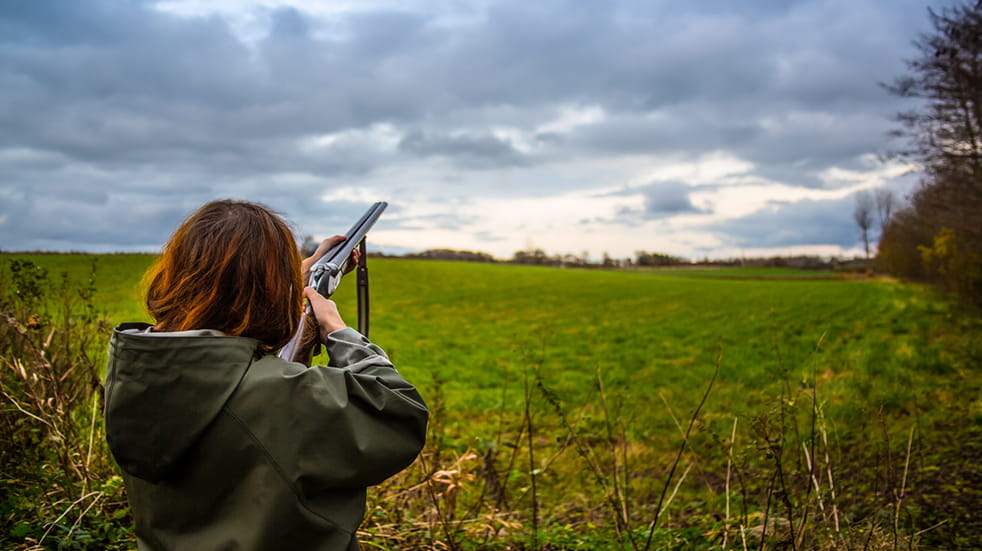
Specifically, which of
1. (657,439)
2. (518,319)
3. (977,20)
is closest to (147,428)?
(657,439)

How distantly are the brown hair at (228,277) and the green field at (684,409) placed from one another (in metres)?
2.28

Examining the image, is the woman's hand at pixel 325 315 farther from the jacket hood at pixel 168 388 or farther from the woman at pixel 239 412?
the jacket hood at pixel 168 388

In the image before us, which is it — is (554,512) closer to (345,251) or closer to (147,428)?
(345,251)

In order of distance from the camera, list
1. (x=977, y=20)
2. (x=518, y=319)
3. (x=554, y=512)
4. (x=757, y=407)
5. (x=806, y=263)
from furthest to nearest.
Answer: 1. (x=806, y=263)
2. (x=518, y=319)
3. (x=977, y=20)
4. (x=757, y=407)
5. (x=554, y=512)

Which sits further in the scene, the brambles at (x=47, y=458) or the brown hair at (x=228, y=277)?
the brambles at (x=47, y=458)

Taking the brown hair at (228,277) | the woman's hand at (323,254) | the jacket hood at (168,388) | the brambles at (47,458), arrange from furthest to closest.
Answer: the brambles at (47,458), the woman's hand at (323,254), the brown hair at (228,277), the jacket hood at (168,388)

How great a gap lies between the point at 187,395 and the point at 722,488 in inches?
293

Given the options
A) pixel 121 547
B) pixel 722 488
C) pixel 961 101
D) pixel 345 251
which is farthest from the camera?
pixel 961 101

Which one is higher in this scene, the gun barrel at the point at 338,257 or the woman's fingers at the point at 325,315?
the gun barrel at the point at 338,257

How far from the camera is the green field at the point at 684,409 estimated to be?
166 inches

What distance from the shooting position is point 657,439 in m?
9.83

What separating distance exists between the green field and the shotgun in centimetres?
145

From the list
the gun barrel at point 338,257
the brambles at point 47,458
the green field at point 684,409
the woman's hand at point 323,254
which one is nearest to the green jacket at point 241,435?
the gun barrel at point 338,257

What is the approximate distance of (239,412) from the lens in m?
1.62
